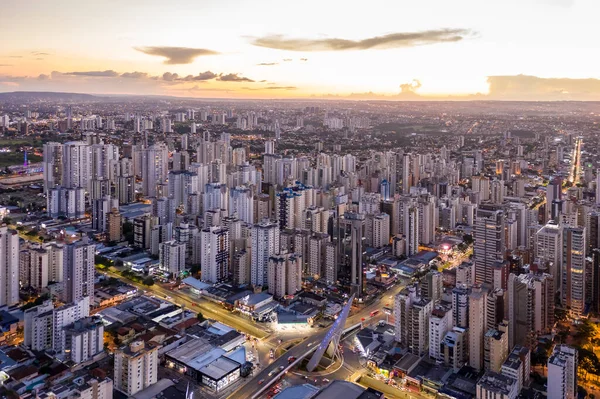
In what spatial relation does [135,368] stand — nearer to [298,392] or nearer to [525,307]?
[298,392]

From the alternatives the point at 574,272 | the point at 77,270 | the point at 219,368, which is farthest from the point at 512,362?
the point at 77,270

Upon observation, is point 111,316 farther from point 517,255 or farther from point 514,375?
point 517,255


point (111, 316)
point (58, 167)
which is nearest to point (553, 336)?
point (111, 316)

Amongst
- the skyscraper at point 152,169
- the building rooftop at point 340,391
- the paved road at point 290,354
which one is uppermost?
the skyscraper at point 152,169

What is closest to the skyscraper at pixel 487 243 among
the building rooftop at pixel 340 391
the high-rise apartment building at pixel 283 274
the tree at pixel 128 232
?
the high-rise apartment building at pixel 283 274

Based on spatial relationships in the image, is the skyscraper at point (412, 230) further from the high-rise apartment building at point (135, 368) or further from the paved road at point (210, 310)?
the high-rise apartment building at point (135, 368)

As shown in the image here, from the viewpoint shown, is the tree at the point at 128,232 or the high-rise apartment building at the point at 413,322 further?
Result: the tree at the point at 128,232

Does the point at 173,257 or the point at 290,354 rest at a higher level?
the point at 173,257
